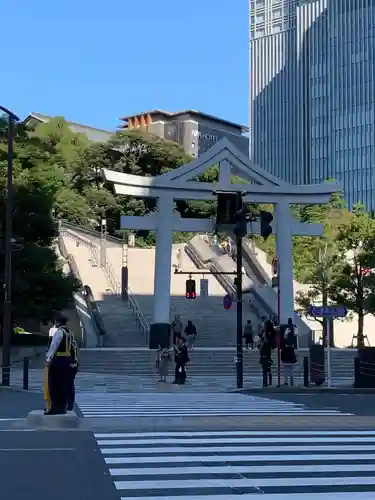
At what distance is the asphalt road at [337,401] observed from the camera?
16812mm

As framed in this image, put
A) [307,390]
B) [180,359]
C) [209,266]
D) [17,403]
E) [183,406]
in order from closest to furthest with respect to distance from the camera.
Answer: [183,406]
[17,403]
[307,390]
[180,359]
[209,266]

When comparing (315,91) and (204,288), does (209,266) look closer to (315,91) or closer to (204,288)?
(204,288)

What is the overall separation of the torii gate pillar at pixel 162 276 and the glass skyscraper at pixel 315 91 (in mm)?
84806

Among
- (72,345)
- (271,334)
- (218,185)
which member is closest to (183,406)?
(72,345)

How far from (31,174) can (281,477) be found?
29798mm

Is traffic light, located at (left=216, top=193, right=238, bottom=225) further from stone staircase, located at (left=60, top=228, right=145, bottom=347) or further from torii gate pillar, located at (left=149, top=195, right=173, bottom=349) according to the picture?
stone staircase, located at (left=60, top=228, right=145, bottom=347)

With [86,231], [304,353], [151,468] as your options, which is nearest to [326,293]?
[304,353]

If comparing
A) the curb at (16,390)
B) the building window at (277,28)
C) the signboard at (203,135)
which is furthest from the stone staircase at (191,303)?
the building window at (277,28)

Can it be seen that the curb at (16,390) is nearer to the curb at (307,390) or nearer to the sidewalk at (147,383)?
the sidewalk at (147,383)

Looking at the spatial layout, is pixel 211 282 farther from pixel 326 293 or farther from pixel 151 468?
pixel 151 468

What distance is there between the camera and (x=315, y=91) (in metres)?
126

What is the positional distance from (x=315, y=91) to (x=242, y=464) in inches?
4818

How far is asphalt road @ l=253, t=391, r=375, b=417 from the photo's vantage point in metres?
16.8

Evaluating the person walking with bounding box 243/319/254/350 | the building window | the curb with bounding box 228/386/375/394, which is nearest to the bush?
the person walking with bounding box 243/319/254/350
